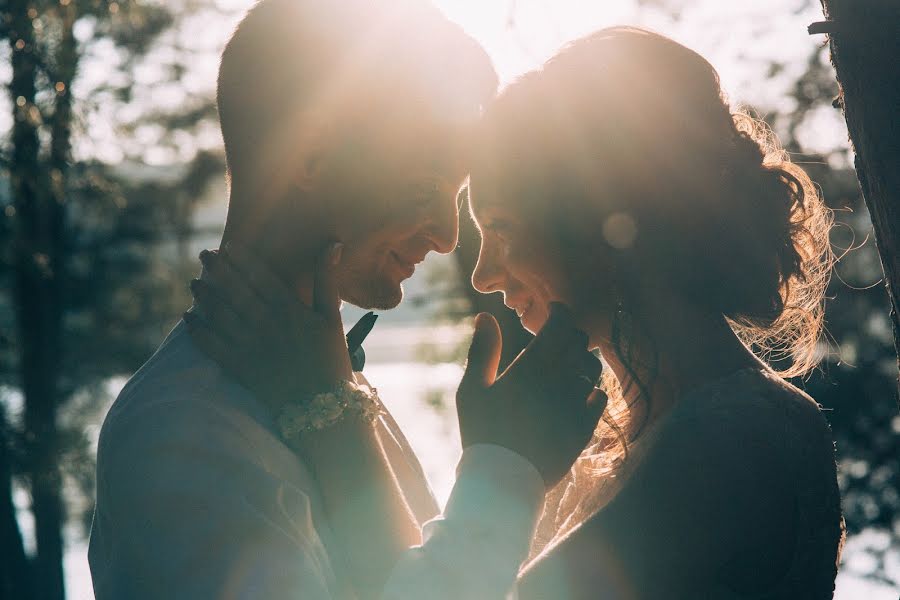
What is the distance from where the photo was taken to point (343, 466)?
2293 mm

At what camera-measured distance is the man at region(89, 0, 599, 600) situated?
1.97 metres

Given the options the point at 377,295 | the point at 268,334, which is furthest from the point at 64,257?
the point at 268,334

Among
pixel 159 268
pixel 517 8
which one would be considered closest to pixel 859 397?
pixel 159 268

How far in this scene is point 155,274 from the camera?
1397 cm

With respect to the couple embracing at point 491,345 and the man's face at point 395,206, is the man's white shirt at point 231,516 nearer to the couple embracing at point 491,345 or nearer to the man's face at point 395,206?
the couple embracing at point 491,345

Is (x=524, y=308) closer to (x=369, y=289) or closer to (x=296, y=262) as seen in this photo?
(x=369, y=289)

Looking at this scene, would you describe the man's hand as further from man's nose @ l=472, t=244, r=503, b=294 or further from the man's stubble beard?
the man's stubble beard

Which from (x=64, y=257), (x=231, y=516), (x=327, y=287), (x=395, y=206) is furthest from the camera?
(x=64, y=257)

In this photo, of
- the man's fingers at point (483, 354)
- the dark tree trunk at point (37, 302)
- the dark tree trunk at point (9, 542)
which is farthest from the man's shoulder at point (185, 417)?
the dark tree trunk at point (9, 542)

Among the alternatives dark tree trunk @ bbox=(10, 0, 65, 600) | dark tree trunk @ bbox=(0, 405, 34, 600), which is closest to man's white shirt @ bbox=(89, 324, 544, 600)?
dark tree trunk @ bbox=(10, 0, 65, 600)

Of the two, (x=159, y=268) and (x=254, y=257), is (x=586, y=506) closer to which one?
(x=254, y=257)

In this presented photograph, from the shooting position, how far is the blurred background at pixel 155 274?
904 cm

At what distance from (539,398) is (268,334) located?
2.25 feet

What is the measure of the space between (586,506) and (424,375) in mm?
10362
